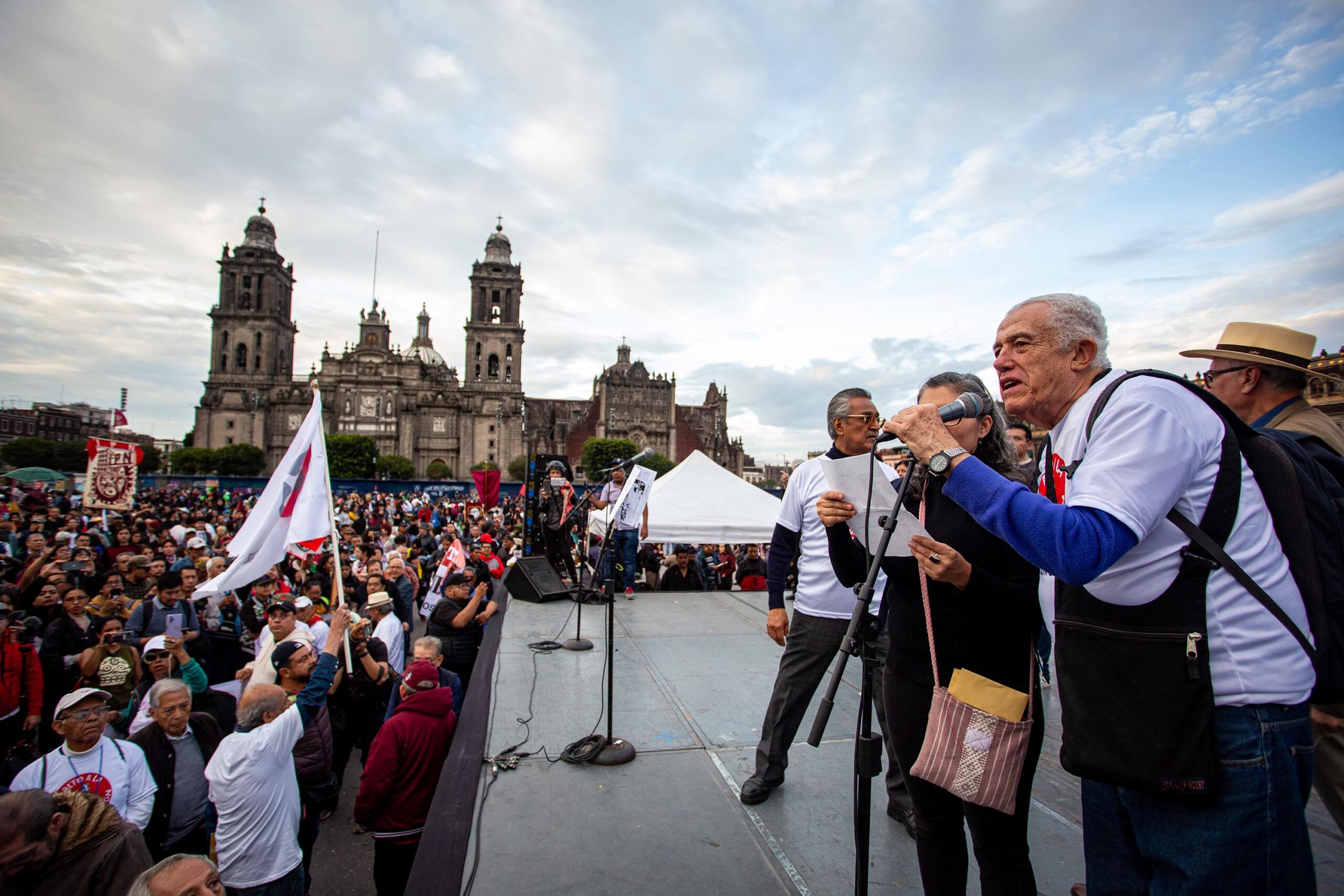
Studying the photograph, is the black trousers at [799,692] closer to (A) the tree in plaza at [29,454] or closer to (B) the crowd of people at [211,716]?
(B) the crowd of people at [211,716]

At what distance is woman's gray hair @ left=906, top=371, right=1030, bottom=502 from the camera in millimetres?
2494

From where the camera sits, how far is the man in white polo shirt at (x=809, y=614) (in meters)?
3.31

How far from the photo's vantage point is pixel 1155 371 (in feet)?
5.32

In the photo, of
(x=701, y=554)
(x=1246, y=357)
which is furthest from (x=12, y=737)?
(x=701, y=554)

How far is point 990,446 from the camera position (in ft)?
8.23

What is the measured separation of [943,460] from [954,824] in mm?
1385

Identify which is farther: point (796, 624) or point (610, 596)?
point (610, 596)

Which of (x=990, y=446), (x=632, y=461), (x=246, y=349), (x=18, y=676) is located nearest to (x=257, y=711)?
(x=18, y=676)

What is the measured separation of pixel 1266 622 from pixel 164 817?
5258 mm

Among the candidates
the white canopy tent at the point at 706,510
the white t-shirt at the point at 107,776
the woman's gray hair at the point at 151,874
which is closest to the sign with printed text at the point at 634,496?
the white canopy tent at the point at 706,510

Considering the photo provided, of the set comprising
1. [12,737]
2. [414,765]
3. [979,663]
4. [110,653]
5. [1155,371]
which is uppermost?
[1155,371]

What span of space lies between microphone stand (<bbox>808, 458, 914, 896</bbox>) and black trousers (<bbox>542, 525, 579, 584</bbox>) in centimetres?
820

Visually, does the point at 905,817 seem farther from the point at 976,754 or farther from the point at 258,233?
the point at 258,233

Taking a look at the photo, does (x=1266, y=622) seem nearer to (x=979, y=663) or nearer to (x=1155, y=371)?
(x=1155, y=371)
